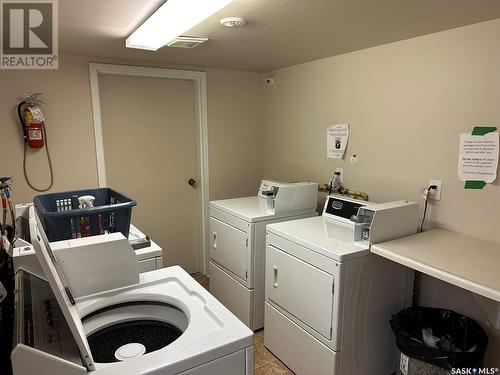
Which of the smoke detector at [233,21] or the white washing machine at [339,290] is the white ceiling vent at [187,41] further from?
the white washing machine at [339,290]

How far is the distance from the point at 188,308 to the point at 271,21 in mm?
1553

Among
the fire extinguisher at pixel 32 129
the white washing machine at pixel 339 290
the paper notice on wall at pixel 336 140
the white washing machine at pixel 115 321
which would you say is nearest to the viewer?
the white washing machine at pixel 115 321

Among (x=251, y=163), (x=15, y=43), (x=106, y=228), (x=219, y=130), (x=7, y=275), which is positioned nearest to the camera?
(x=7, y=275)

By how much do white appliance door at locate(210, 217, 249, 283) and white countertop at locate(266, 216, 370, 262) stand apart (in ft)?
1.32

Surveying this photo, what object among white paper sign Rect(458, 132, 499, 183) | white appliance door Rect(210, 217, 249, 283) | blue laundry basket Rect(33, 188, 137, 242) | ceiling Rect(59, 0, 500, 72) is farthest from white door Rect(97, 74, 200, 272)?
white paper sign Rect(458, 132, 499, 183)

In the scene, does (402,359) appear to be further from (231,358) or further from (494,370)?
(231,358)

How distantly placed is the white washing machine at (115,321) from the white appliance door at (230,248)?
0.98 metres

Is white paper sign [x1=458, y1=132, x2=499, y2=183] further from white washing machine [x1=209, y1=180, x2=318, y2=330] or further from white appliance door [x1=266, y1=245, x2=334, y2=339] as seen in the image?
white washing machine [x1=209, y1=180, x2=318, y2=330]

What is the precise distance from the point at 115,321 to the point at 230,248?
141cm

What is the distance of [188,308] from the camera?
55.6 inches

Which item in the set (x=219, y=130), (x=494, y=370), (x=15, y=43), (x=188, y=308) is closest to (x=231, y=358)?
(x=188, y=308)

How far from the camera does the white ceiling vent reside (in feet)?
7.30

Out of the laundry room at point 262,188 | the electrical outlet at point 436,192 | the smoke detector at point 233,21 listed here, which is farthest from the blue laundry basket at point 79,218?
the electrical outlet at point 436,192

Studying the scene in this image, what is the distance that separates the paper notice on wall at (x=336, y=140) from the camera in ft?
9.14
